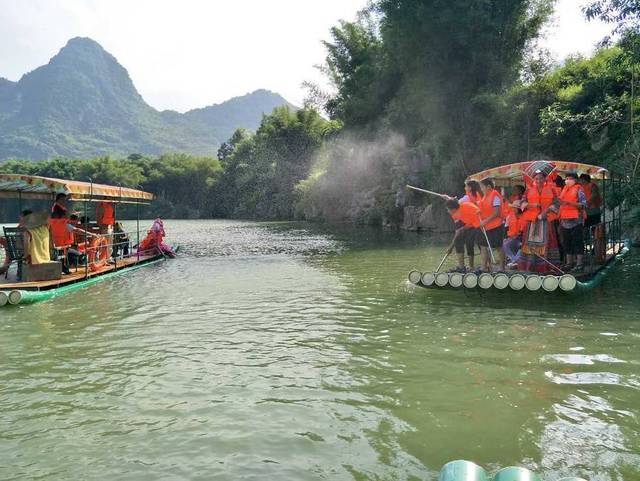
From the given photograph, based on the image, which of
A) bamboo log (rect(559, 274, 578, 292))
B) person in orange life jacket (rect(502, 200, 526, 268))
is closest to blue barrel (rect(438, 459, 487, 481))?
bamboo log (rect(559, 274, 578, 292))

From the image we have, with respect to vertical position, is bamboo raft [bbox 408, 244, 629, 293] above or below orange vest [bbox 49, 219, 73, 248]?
below

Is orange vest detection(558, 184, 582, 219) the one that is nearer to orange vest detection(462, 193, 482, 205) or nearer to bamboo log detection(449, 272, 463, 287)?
orange vest detection(462, 193, 482, 205)

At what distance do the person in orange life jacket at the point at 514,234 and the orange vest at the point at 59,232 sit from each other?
10.8m

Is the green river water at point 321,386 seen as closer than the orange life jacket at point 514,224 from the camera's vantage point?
Yes

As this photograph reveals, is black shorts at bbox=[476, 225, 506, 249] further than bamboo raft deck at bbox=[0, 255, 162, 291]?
Yes

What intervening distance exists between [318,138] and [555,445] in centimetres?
6716

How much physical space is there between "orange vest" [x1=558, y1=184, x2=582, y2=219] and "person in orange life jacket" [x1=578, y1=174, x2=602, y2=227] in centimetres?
Answer: 145

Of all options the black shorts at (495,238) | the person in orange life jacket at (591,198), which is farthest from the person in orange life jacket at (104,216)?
the person in orange life jacket at (591,198)

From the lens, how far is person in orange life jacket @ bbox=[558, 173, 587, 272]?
12.1 m

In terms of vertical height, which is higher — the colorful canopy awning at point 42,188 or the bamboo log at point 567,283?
the colorful canopy awning at point 42,188

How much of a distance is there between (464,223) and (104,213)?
11.6 meters

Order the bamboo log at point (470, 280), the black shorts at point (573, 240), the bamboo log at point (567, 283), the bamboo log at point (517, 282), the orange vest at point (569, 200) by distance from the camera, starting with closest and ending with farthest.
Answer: the bamboo log at point (567, 283) → the bamboo log at point (517, 282) → the bamboo log at point (470, 280) → the orange vest at point (569, 200) → the black shorts at point (573, 240)

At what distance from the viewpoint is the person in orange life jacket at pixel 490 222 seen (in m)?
12.2

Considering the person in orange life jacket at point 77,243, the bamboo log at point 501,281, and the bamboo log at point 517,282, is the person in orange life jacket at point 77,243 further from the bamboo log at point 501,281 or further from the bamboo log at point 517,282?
the bamboo log at point 517,282
